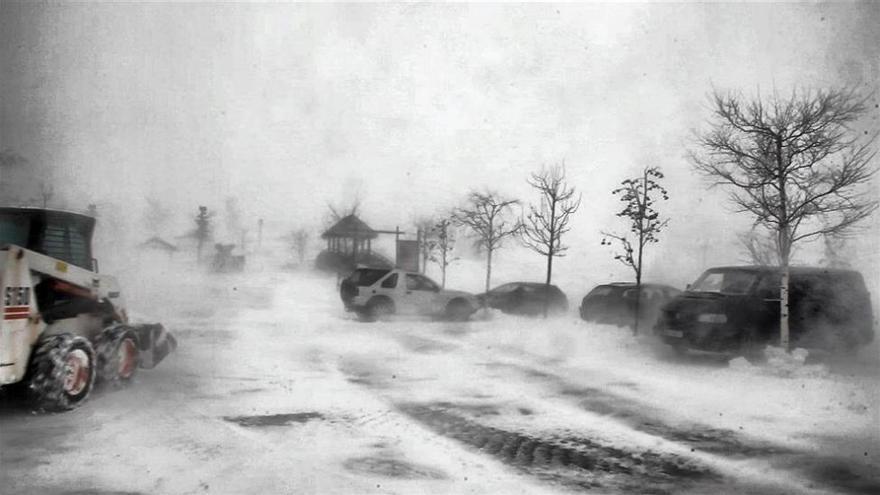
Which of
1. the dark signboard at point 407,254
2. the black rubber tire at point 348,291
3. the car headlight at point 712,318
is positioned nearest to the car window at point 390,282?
the black rubber tire at point 348,291

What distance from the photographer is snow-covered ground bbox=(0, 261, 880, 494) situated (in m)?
4.23

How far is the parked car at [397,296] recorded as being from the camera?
50.9 ft

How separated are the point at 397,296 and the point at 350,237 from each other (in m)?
16.8

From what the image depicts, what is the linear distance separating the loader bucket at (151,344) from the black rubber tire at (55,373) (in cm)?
154

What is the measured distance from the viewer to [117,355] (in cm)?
682

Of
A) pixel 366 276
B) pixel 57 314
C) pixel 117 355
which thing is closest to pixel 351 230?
pixel 366 276

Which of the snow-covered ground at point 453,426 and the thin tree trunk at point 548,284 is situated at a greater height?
the thin tree trunk at point 548,284

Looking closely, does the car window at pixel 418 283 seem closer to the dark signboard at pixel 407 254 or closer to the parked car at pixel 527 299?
the parked car at pixel 527 299

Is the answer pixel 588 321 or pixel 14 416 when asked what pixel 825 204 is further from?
pixel 14 416

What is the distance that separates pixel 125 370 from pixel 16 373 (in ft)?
5.76

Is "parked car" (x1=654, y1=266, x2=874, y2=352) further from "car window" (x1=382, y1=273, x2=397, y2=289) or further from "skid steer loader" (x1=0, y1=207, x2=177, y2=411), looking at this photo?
"skid steer loader" (x1=0, y1=207, x2=177, y2=411)

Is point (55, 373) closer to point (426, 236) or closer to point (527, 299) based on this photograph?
point (527, 299)

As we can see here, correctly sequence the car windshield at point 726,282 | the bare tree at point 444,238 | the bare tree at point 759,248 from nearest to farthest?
the car windshield at point 726,282 → the bare tree at point 759,248 → the bare tree at point 444,238

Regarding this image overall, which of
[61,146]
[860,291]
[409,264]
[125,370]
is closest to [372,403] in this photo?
[125,370]
